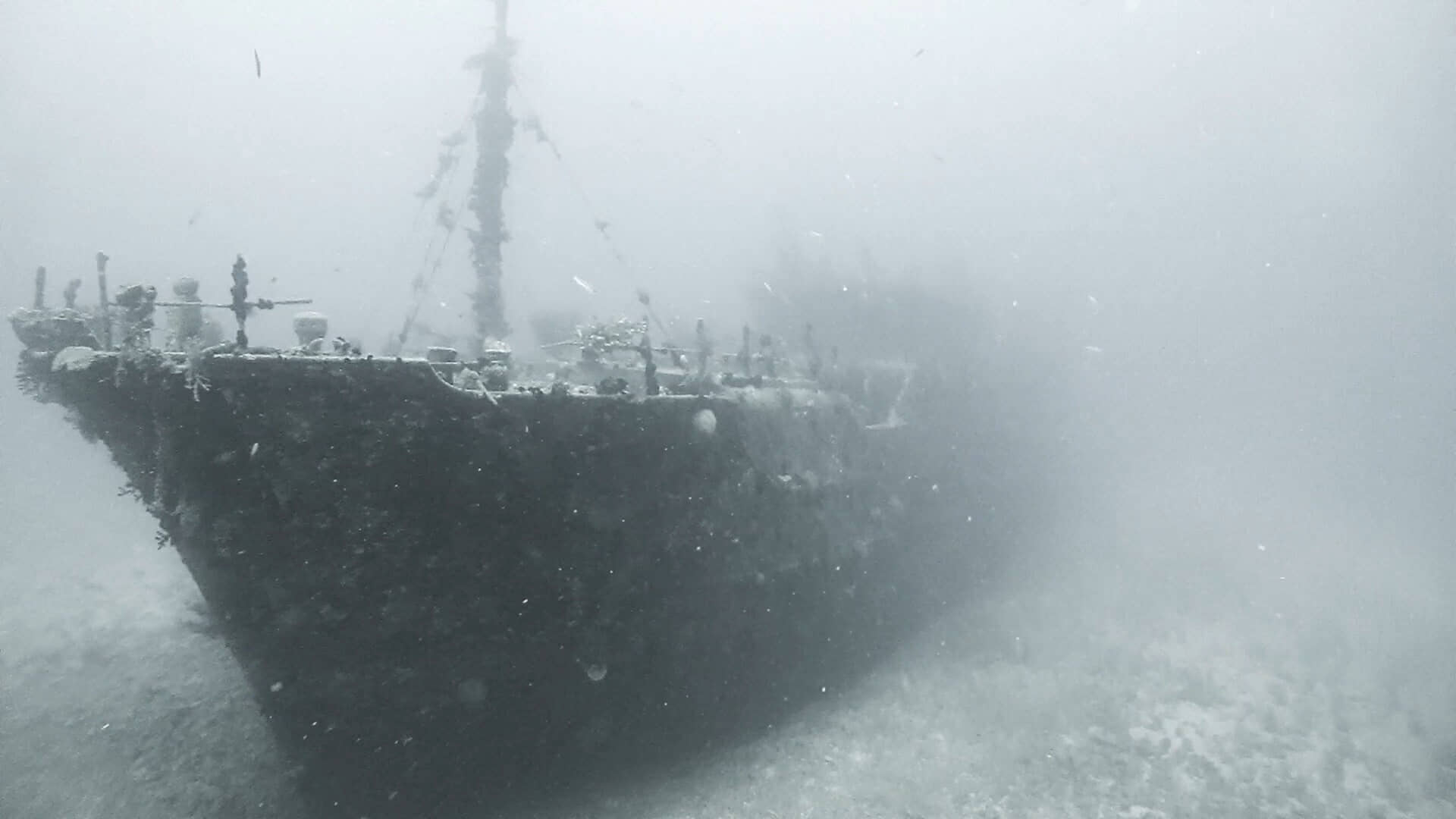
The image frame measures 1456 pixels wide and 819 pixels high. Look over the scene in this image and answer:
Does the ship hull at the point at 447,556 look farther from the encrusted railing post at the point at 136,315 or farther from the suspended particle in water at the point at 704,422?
the encrusted railing post at the point at 136,315

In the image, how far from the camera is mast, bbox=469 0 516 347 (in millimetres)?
18438

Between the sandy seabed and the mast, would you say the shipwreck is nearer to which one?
the sandy seabed

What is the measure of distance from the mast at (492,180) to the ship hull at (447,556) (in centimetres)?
957

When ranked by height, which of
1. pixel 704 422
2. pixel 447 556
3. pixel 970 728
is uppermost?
pixel 704 422

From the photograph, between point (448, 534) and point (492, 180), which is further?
point (492, 180)

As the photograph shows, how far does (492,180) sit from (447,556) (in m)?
13.7

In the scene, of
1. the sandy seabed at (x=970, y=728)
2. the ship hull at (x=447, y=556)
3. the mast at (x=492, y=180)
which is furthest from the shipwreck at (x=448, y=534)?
the mast at (x=492, y=180)

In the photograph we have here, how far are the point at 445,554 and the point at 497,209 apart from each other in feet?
43.1

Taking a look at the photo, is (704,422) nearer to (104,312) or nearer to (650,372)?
(650,372)

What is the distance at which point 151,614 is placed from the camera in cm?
1980

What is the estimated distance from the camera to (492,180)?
62.7 ft

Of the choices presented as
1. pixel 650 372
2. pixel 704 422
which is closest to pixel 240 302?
pixel 650 372

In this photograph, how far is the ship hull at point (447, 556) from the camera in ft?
24.7

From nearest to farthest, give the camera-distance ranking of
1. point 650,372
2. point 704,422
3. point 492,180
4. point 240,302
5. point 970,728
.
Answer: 1. point 240,302
2. point 650,372
3. point 704,422
4. point 970,728
5. point 492,180
